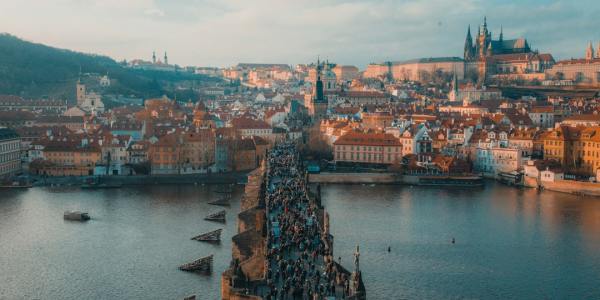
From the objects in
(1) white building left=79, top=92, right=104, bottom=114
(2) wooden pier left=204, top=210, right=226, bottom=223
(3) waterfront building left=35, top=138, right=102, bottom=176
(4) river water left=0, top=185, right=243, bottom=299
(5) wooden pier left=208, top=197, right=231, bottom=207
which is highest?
(1) white building left=79, top=92, right=104, bottom=114

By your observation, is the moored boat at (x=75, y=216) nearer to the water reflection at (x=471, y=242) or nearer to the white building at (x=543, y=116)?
the water reflection at (x=471, y=242)

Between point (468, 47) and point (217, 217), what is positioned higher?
point (468, 47)

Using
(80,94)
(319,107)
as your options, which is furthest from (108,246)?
(80,94)

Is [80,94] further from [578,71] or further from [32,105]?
[578,71]

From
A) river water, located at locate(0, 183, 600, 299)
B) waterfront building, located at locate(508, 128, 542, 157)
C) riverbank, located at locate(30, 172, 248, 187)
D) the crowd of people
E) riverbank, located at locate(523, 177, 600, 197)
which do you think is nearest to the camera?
the crowd of people

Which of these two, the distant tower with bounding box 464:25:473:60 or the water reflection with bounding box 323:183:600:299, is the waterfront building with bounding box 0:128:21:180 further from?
the distant tower with bounding box 464:25:473:60

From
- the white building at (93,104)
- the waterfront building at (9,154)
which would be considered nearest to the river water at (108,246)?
the waterfront building at (9,154)

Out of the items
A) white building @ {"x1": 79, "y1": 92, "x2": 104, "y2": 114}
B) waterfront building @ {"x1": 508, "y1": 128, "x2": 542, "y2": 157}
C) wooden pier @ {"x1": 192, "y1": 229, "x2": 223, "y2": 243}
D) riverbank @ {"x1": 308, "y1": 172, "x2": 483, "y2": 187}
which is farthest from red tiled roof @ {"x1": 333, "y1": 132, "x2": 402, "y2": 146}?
white building @ {"x1": 79, "y1": 92, "x2": 104, "y2": 114}
